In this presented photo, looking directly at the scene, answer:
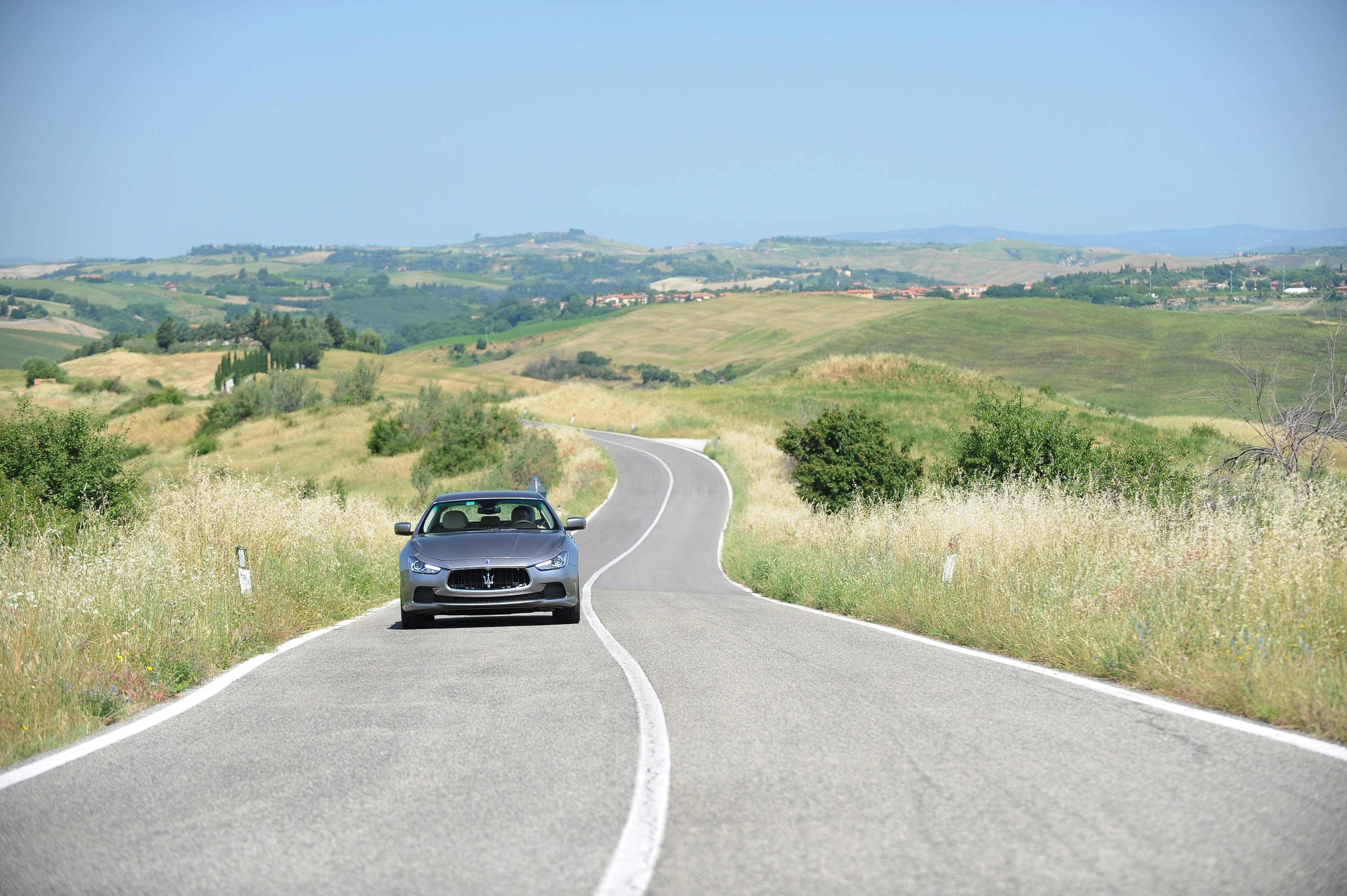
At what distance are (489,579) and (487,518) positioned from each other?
213 centimetres

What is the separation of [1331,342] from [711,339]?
163982 mm

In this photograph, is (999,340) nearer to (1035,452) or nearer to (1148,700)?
(1035,452)

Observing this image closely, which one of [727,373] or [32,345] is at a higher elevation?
[32,345]

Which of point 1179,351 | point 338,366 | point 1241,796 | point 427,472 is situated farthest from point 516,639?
point 338,366

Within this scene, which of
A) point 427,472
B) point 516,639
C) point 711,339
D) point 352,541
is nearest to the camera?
point 516,639

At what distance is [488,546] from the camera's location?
1216 cm

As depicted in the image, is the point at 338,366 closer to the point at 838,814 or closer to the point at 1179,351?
the point at 1179,351

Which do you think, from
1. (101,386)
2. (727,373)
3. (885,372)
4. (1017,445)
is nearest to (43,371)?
(101,386)

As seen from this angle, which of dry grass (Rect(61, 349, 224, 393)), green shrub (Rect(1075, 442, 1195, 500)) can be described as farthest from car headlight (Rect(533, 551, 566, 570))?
dry grass (Rect(61, 349, 224, 393))

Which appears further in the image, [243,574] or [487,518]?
[487,518]

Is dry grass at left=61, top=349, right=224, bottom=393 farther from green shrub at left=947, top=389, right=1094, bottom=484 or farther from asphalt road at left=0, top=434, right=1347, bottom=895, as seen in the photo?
asphalt road at left=0, top=434, right=1347, bottom=895

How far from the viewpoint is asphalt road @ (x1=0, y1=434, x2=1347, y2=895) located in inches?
150

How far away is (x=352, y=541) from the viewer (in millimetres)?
18016

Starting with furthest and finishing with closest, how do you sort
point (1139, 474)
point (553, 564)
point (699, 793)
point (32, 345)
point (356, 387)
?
point (32, 345) < point (356, 387) < point (1139, 474) < point (553, 564) < point (699, 793)
